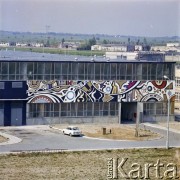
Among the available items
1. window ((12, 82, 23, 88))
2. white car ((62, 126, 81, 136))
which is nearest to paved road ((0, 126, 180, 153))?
white car ((62, 126, 81, 136))

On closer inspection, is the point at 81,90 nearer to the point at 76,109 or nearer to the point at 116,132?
the point at 76,109

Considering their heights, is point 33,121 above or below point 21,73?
below

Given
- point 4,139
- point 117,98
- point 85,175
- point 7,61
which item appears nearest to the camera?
point 85,175

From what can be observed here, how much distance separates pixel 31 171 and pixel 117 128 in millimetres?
13507

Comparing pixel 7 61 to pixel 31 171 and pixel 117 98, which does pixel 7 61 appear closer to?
pixel 117 98

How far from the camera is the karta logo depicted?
2283 centimetres

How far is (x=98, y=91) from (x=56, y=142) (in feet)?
28.2

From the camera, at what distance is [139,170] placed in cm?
2436

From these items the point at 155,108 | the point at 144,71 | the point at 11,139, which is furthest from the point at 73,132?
the point at 155,108

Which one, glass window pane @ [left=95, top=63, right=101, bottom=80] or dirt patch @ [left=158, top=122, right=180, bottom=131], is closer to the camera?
dirt patch @ [left=158, top=122, right=180, bottom=131]

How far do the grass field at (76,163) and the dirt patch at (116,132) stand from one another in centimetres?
416


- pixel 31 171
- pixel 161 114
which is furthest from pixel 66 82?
pixel 31 171

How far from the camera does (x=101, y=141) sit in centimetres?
3164

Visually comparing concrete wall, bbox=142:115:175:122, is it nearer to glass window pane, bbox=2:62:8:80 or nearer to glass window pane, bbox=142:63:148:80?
glass window pane, bbox=142:63:148:80
